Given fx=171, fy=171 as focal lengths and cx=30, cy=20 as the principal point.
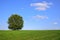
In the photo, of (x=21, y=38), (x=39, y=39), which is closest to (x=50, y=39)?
(x=39, y=39)

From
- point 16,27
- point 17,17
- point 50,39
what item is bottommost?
point 50,39

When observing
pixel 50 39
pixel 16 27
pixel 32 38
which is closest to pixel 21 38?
pixel 32 38

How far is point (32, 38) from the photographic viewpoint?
3766 centimetres

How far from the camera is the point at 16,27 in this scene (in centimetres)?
8675

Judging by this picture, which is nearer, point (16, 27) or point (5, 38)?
point (5, 38)

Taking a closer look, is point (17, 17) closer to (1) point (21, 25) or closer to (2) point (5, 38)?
(1) point (21, 25)

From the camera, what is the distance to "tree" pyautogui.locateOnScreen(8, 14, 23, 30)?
86.8 metres

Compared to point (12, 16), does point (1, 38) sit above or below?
below

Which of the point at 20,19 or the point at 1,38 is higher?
the point at 20,19

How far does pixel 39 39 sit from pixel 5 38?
800cm

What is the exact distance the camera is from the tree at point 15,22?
8675 cm

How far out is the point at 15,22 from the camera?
88500 mm

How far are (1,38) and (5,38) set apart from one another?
2.98ft

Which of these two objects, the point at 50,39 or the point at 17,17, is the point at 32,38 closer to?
the point at 50,39
